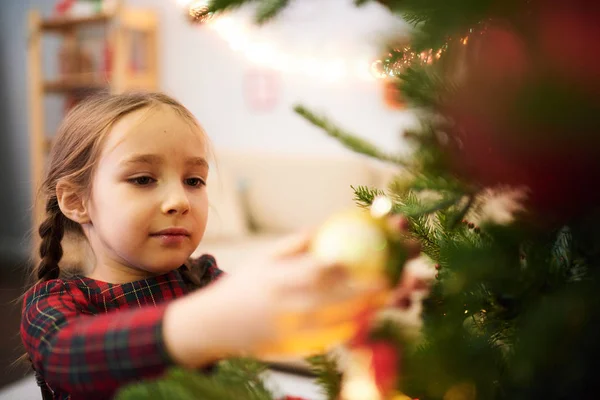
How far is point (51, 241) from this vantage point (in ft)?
2.50

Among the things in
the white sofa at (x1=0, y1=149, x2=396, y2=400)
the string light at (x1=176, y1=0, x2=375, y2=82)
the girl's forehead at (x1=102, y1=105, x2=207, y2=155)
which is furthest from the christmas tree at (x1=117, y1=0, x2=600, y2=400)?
the string light at (x1=176, y1=0, x2=375, y2=82)

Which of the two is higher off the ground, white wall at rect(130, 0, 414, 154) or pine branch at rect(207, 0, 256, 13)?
white wall at rect(130, 0, 414, 154)

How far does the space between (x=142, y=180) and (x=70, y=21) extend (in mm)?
3189

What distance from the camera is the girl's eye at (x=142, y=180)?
1.98ft

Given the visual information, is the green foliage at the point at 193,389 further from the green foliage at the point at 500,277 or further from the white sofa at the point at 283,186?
the white sofa at the point at 283,186

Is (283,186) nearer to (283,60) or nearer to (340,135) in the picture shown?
(283,60)

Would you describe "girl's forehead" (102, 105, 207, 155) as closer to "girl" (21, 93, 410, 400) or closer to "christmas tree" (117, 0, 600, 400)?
"girl" (21, 93, 410, 400)

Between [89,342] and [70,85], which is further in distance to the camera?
[70,85]

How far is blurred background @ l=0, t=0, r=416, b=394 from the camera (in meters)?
2.77

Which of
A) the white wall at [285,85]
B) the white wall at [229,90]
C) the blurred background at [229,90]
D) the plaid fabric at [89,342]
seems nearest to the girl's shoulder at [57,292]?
the plaid fabric at [89,342]

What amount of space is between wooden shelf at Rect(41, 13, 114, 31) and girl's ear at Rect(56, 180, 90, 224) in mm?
2771

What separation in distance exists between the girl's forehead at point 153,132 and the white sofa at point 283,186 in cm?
193

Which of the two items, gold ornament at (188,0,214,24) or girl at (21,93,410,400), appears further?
gold ornament at (188,0,214,24)

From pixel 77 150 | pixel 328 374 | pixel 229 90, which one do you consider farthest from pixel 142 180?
pixel 229 90
